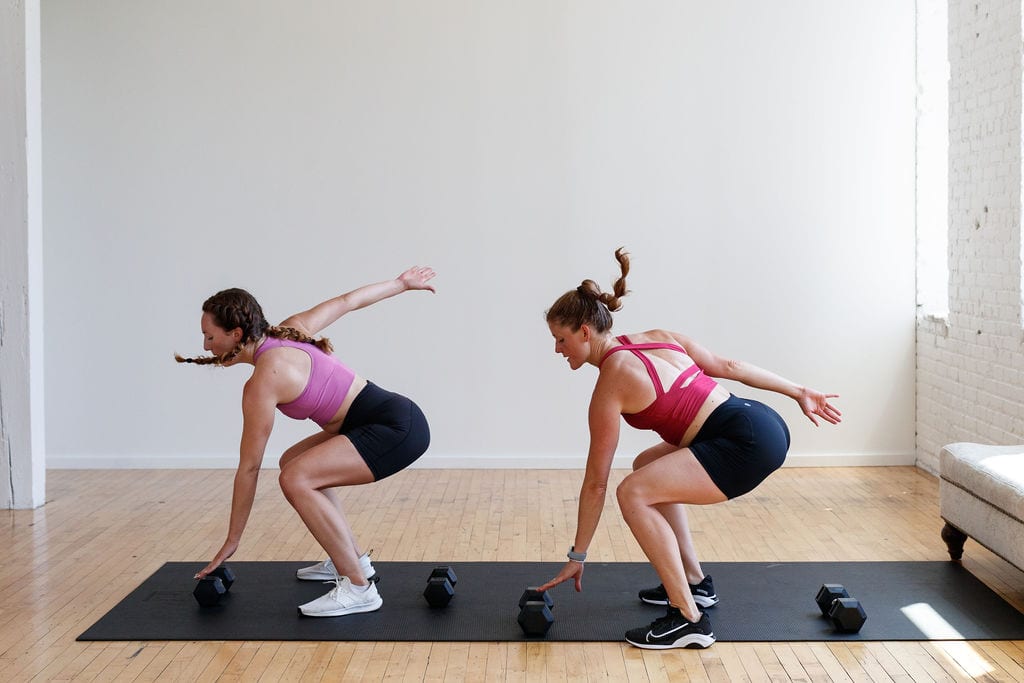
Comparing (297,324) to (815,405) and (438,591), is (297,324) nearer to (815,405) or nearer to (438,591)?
(438,591)

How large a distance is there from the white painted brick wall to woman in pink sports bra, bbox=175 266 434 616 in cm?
277

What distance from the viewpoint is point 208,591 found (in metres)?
3.68

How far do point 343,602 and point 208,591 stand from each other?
473 mm

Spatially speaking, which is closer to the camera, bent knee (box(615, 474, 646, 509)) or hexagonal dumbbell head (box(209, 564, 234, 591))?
bent knee (box(615, 474, 646, 509))

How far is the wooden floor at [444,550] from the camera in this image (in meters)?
3.13

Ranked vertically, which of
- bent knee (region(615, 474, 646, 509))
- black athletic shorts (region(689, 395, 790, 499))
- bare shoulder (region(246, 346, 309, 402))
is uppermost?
bare shoulder (region(246, 346, 309, 402))

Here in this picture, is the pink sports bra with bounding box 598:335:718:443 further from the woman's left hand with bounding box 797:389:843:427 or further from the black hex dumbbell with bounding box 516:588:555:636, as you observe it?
the black hex dumbbell with bounding box 516:588:555:636

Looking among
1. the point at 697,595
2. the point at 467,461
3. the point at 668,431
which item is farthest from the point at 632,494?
the point at 467,461

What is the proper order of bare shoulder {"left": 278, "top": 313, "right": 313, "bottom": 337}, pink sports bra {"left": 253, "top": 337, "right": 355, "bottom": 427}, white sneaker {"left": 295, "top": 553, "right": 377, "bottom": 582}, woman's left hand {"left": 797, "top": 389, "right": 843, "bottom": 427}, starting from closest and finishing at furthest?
woman's left hand {"left": 797, "top": 389, "right": 843, "bottom": 427} < pink sports bra {"left": 253, "top": 337, "right": 355, "bottom": 427} < bare shoulder {"left": 278, "top": 313, "right": 313, "bottom": 337} < white sneaker {"left": 295, "top": 553, "right": 377, "bottom": 582}

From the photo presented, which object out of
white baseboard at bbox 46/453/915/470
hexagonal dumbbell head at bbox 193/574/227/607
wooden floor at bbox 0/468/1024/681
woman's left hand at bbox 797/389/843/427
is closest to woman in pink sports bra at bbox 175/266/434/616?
hexagonal dumbbell head at bbox 193/574/227/607

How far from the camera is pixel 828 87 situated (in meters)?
6.03

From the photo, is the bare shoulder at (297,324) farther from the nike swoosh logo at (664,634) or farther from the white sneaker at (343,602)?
the nike swoosh logo at (664,634)

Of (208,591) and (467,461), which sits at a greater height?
(467,461)

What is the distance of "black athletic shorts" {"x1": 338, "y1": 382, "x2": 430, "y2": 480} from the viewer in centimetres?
365
